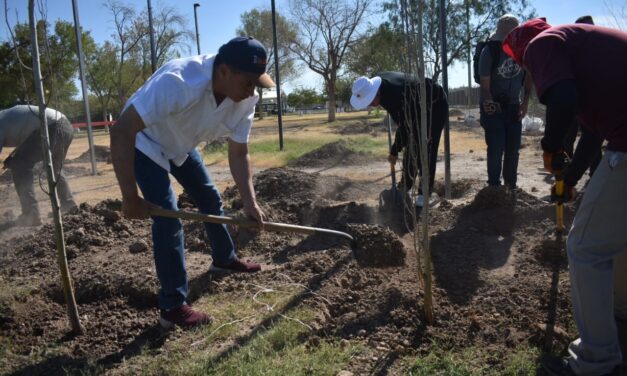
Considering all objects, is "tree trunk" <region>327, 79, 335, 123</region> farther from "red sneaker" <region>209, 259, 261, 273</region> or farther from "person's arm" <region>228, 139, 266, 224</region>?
"person's arm" <region>228, 139, 266, 224</region>

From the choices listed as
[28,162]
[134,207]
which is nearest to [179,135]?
[134,207]

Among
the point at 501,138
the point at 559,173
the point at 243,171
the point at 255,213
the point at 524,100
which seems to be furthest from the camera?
the point at 524,100

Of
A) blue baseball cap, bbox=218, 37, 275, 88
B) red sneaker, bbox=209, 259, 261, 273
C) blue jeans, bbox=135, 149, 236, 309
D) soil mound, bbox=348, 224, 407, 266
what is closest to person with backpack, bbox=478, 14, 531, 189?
soil mound, bbox=348, 224, 407, 266

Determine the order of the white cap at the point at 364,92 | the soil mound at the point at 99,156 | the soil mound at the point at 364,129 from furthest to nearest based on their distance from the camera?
the soil mound at the point at 364,129, the soil mound at the point at 99,156, the white cap at the point at 364,92

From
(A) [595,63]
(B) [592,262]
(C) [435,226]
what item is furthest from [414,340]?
(C) [435,226]

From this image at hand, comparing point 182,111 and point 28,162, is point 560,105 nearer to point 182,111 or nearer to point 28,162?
point 182,111

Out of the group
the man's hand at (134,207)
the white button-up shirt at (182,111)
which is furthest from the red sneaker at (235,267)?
the man's hand at (134,207)

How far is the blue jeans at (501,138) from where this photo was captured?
5.29m

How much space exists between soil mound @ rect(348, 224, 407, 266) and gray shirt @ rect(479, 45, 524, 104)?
7.52 ft

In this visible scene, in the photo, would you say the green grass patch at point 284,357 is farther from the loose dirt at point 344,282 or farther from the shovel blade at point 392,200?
the shovel blade at point 392,200

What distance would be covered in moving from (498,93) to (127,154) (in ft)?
13.3

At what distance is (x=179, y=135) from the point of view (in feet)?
9.82

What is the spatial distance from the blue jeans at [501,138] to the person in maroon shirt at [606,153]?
3.07 m

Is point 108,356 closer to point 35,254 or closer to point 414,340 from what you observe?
point 414,340
